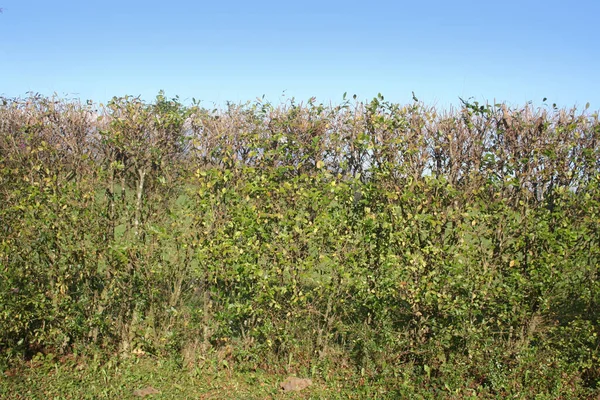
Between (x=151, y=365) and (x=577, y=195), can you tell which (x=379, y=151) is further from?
(x=151, y=365)

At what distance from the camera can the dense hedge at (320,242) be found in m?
4.98

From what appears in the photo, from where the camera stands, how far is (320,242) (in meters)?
5.10

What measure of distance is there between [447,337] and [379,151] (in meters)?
1.81

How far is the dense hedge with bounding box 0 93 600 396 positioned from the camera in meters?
4.98

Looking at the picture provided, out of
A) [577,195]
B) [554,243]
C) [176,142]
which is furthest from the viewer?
[176,142]

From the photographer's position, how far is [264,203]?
5230 mm

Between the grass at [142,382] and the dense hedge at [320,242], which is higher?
the dense hedge at [320,242]

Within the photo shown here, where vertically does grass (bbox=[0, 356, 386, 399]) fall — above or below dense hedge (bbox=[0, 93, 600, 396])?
below

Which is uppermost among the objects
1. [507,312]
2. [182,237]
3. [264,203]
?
[264,203]

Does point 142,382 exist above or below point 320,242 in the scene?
below

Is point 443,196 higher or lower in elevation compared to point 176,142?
lower

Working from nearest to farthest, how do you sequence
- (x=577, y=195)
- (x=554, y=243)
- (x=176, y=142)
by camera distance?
(x=554, y=243) < (x=577, y=195) < (x=176, y=142)

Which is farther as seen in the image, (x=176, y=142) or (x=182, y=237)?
(x=176, y=142)

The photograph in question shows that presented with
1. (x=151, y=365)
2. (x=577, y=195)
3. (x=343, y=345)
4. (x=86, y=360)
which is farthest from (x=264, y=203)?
(x=577, y=195)
